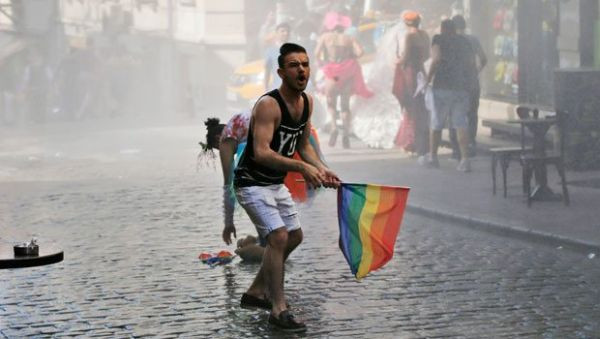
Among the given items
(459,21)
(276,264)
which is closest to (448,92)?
(459,21)

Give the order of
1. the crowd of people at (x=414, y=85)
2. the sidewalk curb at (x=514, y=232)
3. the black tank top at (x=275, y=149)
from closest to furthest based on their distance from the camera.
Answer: the black tank top at (x=275, y=149)
the sidewalk curb at (x=514, y=232)
the crowd of people at (x=414, y=85)

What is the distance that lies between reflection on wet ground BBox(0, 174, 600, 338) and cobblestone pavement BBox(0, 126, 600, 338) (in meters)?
0.01

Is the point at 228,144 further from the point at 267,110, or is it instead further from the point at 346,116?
the point at 346,116

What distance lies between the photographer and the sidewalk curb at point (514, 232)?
11.4 m

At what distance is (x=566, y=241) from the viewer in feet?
38.1

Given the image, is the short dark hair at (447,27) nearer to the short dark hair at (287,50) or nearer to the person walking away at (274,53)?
the person walking away at (274,53)

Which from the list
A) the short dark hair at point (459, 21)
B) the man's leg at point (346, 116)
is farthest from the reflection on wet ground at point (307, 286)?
the man's leg at point (346, 116)

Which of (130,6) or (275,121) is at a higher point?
(130,6)

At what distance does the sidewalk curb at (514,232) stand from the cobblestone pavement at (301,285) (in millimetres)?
126

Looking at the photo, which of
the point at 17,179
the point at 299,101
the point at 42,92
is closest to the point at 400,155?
the point at 17,179

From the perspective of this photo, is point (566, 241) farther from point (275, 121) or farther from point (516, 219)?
point (275, 121)

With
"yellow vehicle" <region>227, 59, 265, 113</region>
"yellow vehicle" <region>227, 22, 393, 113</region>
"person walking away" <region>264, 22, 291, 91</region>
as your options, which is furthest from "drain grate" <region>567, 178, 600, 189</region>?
"yellow vehicle" <region>227, 59, 265, 113</region>

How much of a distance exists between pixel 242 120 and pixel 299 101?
1.41m

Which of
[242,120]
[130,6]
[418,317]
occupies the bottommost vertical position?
[418,317]
